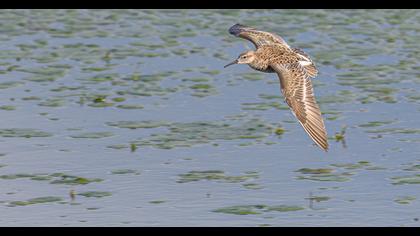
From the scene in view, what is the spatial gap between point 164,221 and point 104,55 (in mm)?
7749

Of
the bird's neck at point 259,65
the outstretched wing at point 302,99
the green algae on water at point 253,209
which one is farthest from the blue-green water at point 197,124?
the bird's neck at point 259,65

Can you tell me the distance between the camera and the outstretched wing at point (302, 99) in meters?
13.4

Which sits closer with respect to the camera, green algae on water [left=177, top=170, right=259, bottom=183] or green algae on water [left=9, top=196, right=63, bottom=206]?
green algae on water [left=9, top=196, right=63, bottom=206]

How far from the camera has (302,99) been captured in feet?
45.9

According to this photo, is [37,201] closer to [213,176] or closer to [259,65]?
[213,176]

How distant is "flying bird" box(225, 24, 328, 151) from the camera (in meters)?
13.6

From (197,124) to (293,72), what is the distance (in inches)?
86.0

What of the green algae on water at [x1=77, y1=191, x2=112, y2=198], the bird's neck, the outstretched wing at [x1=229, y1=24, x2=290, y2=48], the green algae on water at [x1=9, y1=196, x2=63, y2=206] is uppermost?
the outstretched wing at [x1=229, y1=24, x2=290, y2=48]

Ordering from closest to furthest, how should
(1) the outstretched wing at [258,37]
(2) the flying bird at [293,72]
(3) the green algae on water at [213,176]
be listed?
(2) the flying bird at [293,72]
(3) the green algae on water at [213,176]
(1) the outstretched wing at [258,37]

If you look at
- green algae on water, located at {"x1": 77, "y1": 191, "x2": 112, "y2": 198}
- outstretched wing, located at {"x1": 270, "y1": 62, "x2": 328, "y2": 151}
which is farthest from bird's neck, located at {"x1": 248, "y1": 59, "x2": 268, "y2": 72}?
green algae on water, located at {"x1": 77, "y1": 191, "x2": 112, "y2": 198}

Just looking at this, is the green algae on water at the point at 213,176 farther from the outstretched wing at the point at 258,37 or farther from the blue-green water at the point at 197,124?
the outstretched wing at the point at 258,37

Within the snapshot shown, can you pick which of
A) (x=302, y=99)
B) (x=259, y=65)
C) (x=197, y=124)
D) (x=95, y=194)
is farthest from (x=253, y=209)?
(x=197, y=124)

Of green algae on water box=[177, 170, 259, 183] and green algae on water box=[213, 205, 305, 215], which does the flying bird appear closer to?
green algae on water box=[213, 205, 305, 215]
